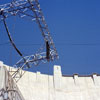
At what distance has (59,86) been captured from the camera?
27.0 meters

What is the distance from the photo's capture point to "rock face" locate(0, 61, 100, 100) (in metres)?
24.4

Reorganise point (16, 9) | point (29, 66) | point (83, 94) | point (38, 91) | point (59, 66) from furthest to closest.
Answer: point (59, 66)
point (83, 94)
point (38, 91)
point (29, 66)
point (16, 9)

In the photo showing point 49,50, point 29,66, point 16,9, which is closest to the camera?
point 16,9

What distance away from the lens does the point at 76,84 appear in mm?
27938

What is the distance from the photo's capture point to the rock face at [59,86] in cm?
2438

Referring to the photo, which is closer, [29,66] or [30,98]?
[29,66]

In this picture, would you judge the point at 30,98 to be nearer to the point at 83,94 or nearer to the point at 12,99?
the point at 83,94

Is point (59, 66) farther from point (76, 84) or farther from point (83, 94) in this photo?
point (83, 94)

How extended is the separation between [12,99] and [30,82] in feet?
43.8

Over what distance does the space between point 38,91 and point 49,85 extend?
91.9 inches

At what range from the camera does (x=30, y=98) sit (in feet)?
76.5

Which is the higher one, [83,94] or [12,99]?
[83,94]

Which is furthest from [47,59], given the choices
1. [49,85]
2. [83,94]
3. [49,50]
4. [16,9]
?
[83,94]

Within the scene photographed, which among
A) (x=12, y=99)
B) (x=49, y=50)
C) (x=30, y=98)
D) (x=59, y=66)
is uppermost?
(x=59, y=66)
